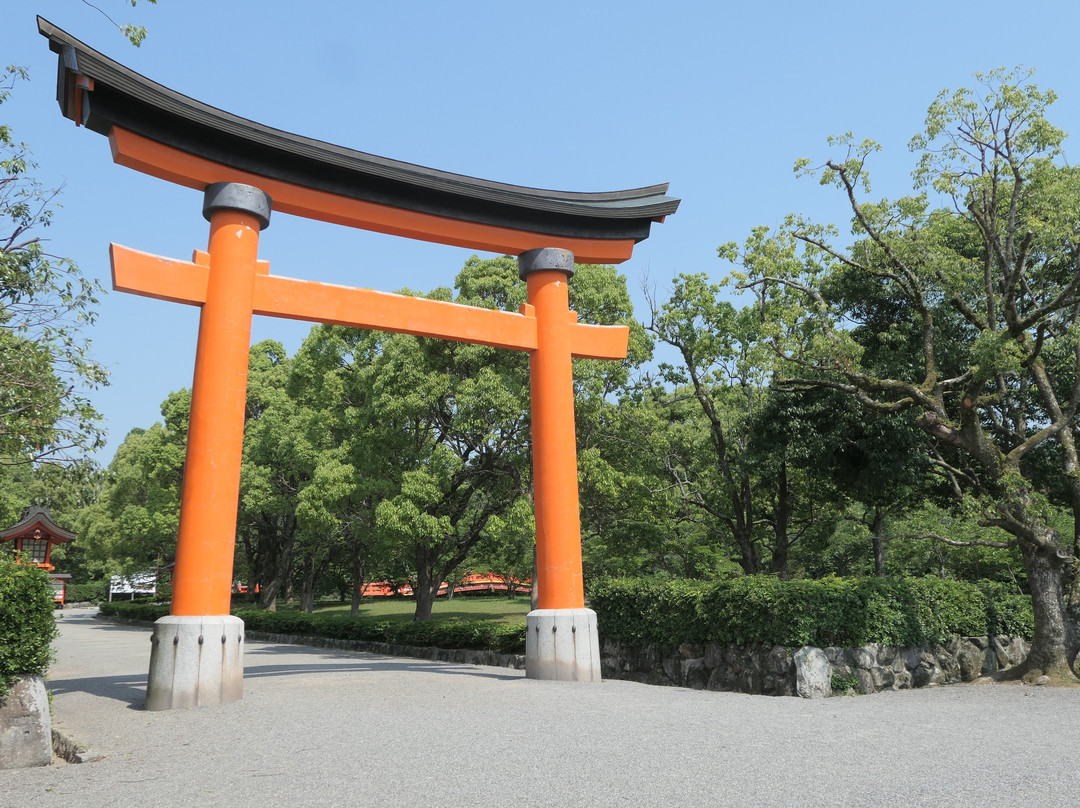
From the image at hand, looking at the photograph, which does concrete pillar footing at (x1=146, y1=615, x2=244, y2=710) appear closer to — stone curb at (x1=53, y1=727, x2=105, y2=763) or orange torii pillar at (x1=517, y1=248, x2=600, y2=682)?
stone curb at (x1=53, y1=727, x2=105, y2=763)

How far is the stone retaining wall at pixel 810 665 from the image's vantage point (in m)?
8.46

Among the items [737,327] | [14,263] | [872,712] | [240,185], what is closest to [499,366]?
[737,327]

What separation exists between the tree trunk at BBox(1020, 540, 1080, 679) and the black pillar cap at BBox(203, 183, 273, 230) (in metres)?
10.6

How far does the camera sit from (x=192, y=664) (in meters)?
7.19

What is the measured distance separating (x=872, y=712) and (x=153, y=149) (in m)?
9.31

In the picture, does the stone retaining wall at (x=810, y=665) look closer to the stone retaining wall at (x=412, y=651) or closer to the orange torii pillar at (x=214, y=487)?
the stone retaining wall at (x=412, y=651)

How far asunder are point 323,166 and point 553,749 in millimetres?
7075

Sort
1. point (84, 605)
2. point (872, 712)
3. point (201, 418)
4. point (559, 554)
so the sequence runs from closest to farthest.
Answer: point (872, 712)
point (201, 418)
point (559, 554)
point (84, 605)

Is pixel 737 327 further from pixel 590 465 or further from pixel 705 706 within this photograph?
pixel 705 706

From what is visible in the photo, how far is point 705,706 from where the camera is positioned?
7.30 metres

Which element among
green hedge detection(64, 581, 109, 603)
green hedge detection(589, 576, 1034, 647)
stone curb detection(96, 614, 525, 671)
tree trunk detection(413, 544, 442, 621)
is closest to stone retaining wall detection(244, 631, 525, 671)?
stone curb detection(96, 614, 525, 671)

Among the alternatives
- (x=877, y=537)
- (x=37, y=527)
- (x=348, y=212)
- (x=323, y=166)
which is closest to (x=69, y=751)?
(x=348, y=212)

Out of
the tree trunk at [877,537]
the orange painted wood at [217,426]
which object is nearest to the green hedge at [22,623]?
the orange painted wood at [217,426]

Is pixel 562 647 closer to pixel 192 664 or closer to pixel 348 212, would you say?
pixel 192 664
